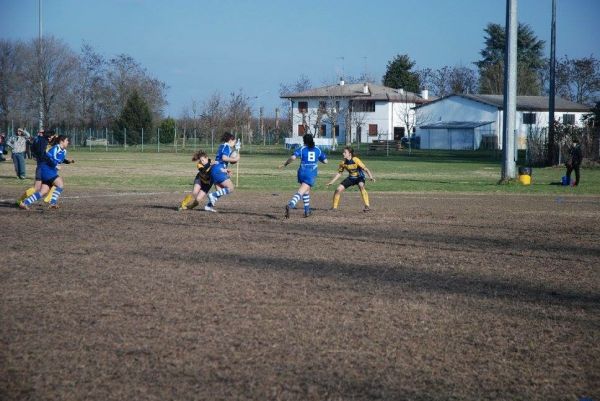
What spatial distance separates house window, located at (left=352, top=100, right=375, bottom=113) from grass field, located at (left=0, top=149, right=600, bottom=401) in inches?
3196

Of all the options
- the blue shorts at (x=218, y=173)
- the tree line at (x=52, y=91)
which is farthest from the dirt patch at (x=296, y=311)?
the tree line at (x=52, y=91)

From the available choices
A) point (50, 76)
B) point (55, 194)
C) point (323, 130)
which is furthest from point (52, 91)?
point (55, 194)

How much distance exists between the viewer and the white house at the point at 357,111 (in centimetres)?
9800

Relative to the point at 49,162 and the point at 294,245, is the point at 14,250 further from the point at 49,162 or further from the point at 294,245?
the point at 49,162

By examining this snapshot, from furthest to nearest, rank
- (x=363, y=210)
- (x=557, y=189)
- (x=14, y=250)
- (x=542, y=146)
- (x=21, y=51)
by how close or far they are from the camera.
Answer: (x=21, y=51)
(x=542, y=146)
(x=557, y=189)
(x=363, y=210)
(x=14, y=250)

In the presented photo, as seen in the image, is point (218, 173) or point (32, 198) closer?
point (218, 173)

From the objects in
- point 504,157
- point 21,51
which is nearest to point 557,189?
point 504,157

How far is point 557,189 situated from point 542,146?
19.2 m

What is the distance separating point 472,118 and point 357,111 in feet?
54.5

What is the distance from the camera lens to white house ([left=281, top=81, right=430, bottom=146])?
98000 millimetres

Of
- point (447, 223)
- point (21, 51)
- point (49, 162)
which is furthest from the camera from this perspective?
point (21, 51)

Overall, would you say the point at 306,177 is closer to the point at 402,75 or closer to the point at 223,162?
the point at 223,162

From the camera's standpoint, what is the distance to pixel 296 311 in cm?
866

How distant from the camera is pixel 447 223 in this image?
696 inches
